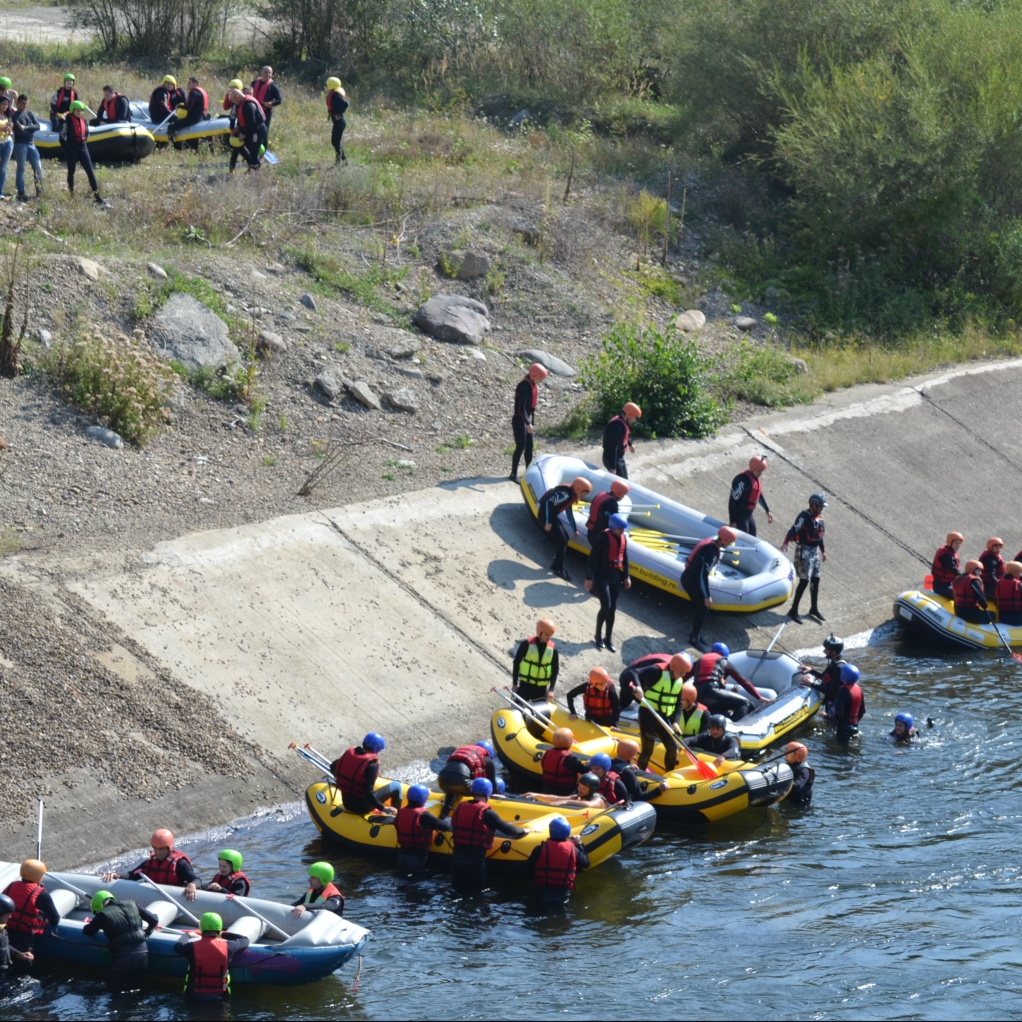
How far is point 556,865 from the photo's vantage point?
447 inches

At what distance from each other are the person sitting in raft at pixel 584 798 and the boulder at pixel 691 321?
43.5ft

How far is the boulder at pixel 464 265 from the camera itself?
2330 centimetres

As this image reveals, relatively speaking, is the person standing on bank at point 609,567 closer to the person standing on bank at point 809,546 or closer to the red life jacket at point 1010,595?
the person standing on bank at point 809,546

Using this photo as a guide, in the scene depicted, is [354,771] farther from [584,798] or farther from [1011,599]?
[1011,599]

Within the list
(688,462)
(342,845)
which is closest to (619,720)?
(342,845)

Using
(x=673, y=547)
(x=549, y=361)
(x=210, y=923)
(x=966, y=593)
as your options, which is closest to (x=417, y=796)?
(x=210, y=923)

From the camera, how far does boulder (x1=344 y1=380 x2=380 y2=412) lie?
1973 cm

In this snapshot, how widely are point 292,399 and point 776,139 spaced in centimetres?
1379

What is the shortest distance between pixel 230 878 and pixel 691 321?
16.1m

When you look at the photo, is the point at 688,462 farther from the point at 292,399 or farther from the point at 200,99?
the point at 200,99

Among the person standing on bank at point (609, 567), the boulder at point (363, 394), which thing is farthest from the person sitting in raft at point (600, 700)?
the boulder at point (363, 394)

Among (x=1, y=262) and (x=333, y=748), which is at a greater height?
(x=1, y=262)

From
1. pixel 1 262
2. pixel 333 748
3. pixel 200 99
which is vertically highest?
pixel 200 99

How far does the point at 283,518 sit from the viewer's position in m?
16.5
